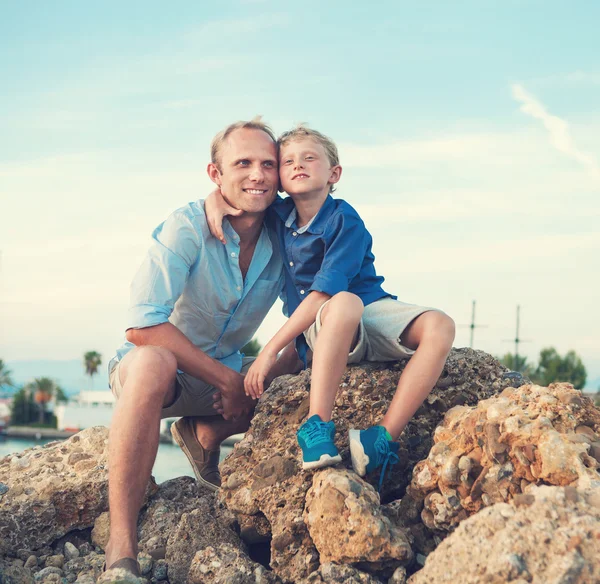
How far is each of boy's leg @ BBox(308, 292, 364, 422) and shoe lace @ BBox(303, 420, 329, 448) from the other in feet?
0.27

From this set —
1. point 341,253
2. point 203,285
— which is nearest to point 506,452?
point 341,253

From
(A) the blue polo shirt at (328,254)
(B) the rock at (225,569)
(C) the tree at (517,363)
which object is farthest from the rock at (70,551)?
(C) the tree at (517,363)

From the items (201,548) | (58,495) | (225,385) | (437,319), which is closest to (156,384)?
(225,385)

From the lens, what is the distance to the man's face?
5180 millimetres

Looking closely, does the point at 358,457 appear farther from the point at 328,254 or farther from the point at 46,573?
the point at 46,573

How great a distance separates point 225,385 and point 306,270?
91 cm

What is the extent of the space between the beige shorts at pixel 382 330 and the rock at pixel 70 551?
83.9 inches

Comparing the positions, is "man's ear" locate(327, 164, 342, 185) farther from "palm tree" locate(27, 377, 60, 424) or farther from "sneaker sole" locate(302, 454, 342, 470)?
"palm tree" locate(27, 377, 60, 424)

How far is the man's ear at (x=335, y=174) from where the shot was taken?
5.19m

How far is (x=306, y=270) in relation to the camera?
16.4 feet

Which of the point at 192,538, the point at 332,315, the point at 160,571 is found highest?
the point at 332,315

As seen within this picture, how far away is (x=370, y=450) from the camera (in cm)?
407

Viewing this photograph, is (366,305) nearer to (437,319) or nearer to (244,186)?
(437,319)

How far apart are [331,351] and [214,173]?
1971 millimetres
